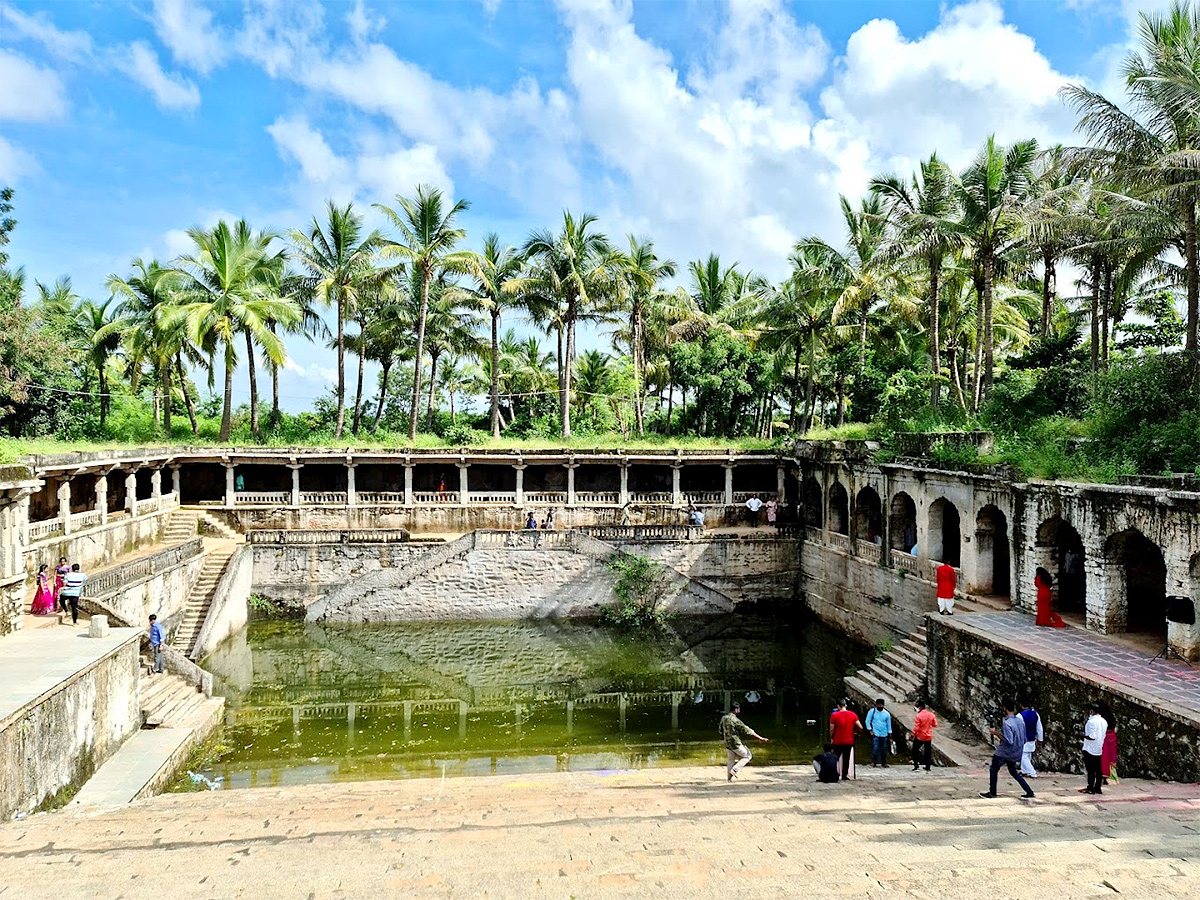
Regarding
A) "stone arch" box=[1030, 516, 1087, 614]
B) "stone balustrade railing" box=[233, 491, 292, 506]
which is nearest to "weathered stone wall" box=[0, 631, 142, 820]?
"stone balustrade railing" box=[233, 491, 292, 506]

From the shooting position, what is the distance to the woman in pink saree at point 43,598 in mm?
15680

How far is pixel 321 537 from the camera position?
23984 millimetres

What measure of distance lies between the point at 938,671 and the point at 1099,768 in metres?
5.41

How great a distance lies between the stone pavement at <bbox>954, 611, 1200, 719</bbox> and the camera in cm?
1076

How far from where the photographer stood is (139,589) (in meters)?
18.1

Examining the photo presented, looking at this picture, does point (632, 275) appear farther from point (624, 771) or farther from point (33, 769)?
point (33, 769)

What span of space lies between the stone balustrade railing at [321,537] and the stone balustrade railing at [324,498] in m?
3.05

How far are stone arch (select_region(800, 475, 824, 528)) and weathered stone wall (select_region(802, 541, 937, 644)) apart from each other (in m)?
1.27

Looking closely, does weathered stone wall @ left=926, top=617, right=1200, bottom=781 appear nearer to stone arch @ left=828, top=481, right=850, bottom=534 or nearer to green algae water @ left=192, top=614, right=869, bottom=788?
green algae water @ left=192, top=614, right=869, bottom=788

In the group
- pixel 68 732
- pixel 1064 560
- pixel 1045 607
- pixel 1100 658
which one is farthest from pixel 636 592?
pixel 68 732

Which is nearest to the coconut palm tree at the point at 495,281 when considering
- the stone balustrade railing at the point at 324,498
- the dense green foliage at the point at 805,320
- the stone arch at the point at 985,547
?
the dense green foliage at the point at 805,320

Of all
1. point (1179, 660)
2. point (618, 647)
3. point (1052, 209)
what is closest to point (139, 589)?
point (618, 647)

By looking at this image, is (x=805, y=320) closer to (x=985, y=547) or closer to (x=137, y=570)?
(x=985, y=547)

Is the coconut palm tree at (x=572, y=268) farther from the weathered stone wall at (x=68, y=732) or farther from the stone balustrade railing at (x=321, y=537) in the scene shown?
the weathered stone wall at (x=68, y=732)
